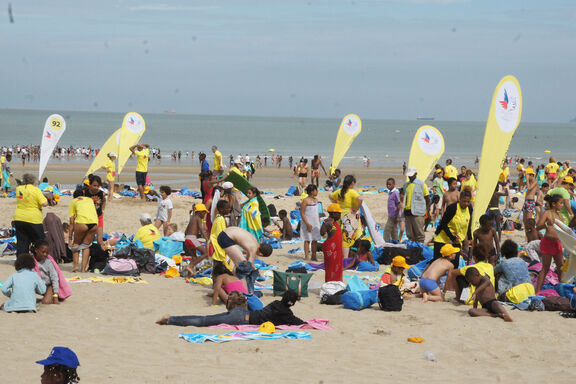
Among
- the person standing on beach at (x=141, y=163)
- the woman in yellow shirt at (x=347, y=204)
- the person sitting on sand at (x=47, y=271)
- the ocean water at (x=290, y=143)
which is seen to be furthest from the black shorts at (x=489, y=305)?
the ocean water at (x=290, y=143)

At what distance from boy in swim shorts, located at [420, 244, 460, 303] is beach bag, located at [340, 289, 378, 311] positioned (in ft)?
2.23

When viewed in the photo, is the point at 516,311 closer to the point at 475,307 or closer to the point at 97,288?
the point at 475,307

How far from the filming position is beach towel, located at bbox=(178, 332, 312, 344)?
674 cm

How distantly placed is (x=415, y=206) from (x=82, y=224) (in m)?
5.16

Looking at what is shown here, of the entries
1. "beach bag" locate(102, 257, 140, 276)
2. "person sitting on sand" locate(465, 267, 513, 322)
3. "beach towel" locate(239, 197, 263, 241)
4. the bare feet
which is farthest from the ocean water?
the bare feet

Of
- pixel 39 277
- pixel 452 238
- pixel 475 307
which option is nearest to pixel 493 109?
pixel 452 238

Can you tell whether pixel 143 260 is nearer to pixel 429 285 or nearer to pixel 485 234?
pixel 429 285

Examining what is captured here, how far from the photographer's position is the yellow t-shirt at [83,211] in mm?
9859

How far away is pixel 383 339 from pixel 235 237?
233cm

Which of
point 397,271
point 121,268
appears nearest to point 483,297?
point 397,271

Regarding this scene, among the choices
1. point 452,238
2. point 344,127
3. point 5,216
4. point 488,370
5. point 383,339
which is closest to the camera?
point 488,370

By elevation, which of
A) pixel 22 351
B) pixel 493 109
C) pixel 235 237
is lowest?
pixel 22 351

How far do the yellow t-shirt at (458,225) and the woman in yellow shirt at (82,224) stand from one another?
469 centimetres

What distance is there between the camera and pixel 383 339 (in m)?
7.06
